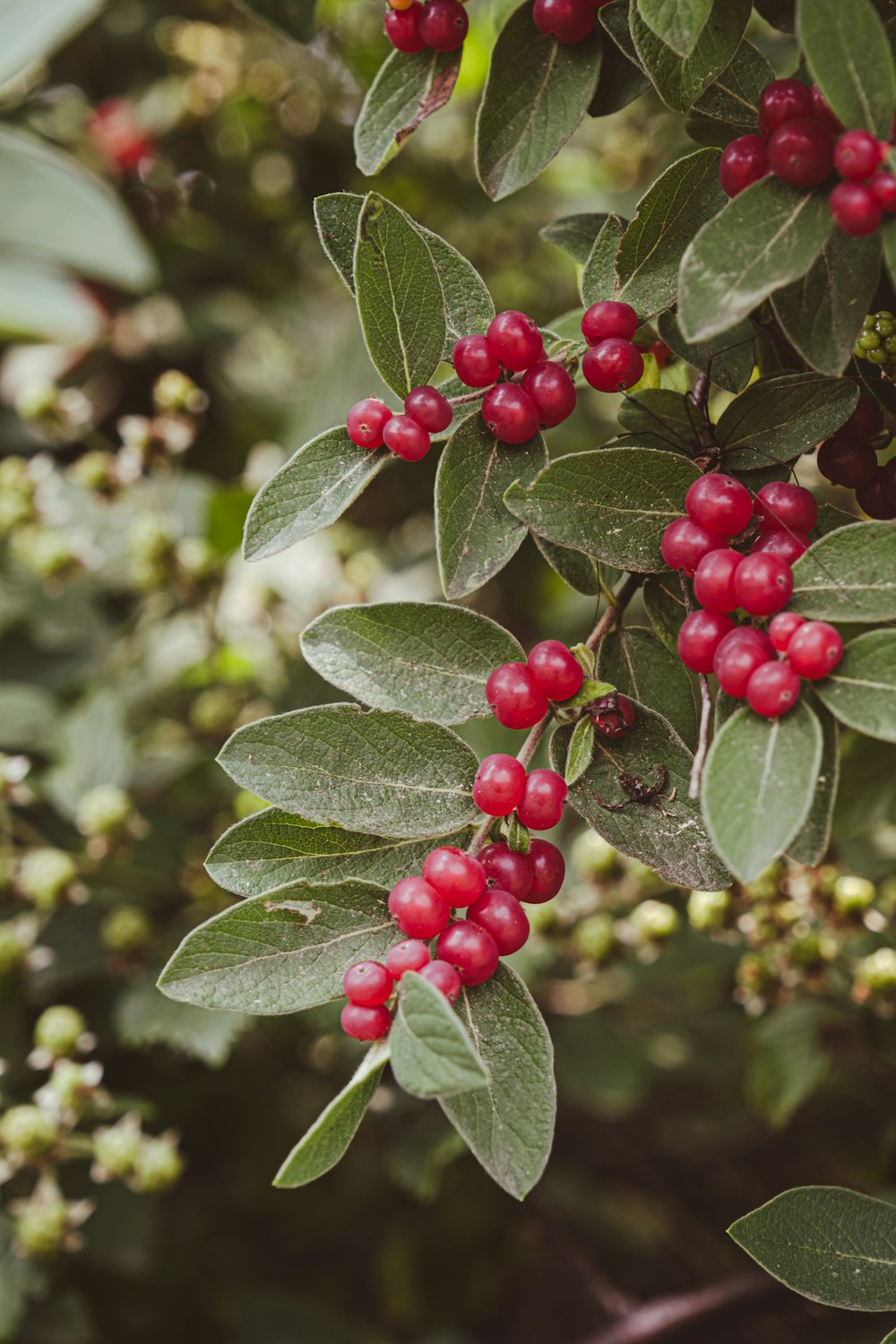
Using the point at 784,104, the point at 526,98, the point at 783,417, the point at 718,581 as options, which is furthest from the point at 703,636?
the point at 526,98

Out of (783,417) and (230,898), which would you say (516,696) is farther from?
(230,898)

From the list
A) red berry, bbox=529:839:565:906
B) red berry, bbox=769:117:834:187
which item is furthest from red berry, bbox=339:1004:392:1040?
red berry, bbox=769:117:834:187

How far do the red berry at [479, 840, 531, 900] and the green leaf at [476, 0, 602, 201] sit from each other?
38cm

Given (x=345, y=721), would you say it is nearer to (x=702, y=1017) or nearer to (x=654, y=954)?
(x=654, y=954)

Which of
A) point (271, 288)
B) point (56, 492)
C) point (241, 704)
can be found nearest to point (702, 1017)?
point (241, 704)

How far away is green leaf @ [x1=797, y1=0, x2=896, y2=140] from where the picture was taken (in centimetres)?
46

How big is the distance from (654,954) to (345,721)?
0.64m

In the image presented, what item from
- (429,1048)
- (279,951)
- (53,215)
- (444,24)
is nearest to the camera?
(429,1048)

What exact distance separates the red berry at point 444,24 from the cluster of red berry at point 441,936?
0.48 meters

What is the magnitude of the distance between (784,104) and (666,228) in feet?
0.28

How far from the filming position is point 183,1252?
1346 mm

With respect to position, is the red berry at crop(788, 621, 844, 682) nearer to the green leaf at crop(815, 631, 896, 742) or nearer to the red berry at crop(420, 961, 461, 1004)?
the green leaf at crop(815, 631, 896, 742)

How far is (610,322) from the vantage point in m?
0.59

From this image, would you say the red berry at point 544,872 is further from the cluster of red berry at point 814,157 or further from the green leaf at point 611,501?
the cluster of red berry at point 814,157
